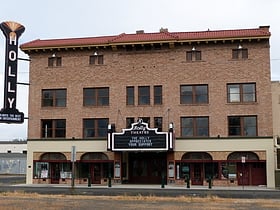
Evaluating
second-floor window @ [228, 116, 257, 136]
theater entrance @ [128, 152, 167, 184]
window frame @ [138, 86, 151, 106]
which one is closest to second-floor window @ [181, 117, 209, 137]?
second-floor window @ [228, 116, 257, 136]

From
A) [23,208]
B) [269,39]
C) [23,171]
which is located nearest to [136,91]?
[269,39]

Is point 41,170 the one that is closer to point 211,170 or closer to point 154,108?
point 154,108

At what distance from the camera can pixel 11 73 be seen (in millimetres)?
47688

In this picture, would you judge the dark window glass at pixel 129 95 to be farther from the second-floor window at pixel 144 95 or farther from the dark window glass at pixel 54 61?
the dark window glass at pixel 54 61

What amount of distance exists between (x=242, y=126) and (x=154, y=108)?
8.69 meters

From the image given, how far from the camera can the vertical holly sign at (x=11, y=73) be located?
46781mm

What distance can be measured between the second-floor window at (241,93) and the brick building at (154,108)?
10 centimetres

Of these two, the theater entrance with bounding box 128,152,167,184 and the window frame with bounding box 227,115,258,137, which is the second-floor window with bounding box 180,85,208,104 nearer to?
the window frame with bounding box 227,115,258,137

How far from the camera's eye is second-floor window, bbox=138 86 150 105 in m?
51.2

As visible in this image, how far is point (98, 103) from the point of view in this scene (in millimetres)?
52219

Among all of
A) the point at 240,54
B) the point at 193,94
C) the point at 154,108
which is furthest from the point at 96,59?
the point at 240,54

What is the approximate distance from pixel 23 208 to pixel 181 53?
31.3 metres

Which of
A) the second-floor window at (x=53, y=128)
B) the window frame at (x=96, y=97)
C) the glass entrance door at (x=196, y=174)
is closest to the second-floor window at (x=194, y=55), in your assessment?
the window frame at (x=96, y=97)

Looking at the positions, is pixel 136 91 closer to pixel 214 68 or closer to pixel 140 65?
pixel 140 65
